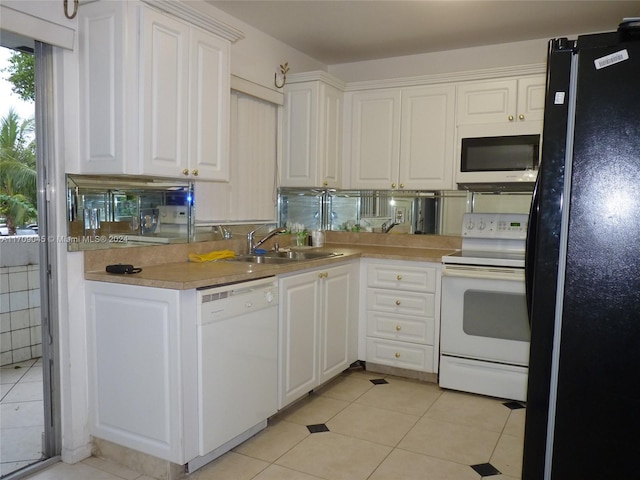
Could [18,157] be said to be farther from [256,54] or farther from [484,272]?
[484,272]

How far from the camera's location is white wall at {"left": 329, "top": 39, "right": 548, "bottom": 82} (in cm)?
366

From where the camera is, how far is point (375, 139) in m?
3.93

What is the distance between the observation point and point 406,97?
3.77 meters

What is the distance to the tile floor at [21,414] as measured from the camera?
221 cm

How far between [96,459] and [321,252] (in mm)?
1897

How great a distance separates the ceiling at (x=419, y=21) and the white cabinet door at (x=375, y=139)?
0.43 m

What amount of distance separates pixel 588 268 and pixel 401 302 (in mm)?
2173

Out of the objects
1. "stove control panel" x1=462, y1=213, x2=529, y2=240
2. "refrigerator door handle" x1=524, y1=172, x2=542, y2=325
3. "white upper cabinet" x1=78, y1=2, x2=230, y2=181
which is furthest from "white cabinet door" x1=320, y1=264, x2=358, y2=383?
"refrigerator door handle" x1=524, y1=172, x2=542, y2=325

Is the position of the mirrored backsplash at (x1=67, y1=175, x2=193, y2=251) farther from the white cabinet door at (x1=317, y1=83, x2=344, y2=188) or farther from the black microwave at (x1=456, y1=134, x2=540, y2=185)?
the black microwave at (x1=456, y1=134, x2=540, y2=185)

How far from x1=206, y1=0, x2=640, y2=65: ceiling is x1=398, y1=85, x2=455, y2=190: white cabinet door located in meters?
0.42

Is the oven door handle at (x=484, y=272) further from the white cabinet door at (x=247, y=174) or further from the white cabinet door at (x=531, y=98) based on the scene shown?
the white cabinet door at (x=247, y=174)

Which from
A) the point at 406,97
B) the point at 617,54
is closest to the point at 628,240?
the point at 617,54

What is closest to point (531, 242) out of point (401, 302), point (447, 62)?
point (401, 302)

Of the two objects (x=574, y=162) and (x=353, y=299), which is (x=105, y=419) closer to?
(x=353, y=299)
